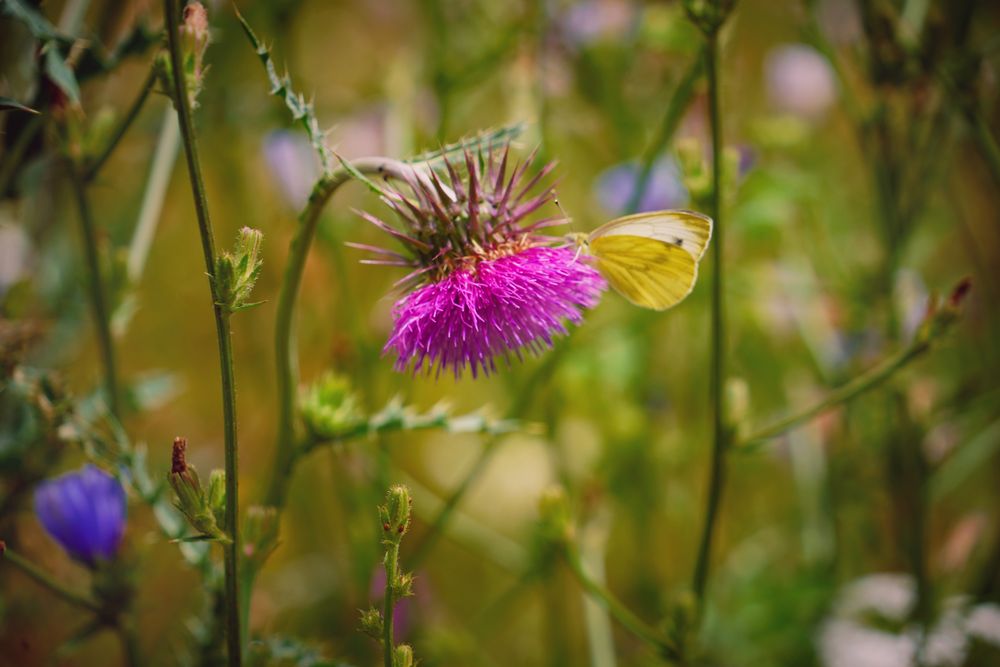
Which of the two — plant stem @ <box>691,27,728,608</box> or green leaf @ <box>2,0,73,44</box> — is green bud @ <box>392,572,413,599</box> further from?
green leaf @ <box>2,0,73,44</box>

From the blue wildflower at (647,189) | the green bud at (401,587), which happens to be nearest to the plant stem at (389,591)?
the green bud at (401,587)

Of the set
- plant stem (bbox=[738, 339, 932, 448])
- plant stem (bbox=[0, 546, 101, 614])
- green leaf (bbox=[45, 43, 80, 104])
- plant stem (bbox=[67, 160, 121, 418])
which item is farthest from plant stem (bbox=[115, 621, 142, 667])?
plant stem (bbox=[738, 339, 932, 448])

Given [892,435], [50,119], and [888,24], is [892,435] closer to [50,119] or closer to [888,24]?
[888,24]

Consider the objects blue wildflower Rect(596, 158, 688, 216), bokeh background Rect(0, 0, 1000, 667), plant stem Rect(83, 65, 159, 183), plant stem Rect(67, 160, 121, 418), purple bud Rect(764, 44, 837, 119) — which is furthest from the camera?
purple bud Rect(764, 44, 837, 119)

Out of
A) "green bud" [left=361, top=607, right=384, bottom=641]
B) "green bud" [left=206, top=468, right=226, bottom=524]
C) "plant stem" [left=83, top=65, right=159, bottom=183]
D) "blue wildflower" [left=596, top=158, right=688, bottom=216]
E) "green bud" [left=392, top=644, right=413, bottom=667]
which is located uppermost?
"blue wildflower" [left=596, top=158, right=688, bottom=216]

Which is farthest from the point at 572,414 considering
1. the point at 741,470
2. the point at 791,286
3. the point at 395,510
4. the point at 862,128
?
the point at 395,510

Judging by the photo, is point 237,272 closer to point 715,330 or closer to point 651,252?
point 651,252

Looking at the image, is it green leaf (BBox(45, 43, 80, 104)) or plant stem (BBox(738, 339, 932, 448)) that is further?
plant stem (BBox(738, 339, 932, 448))
